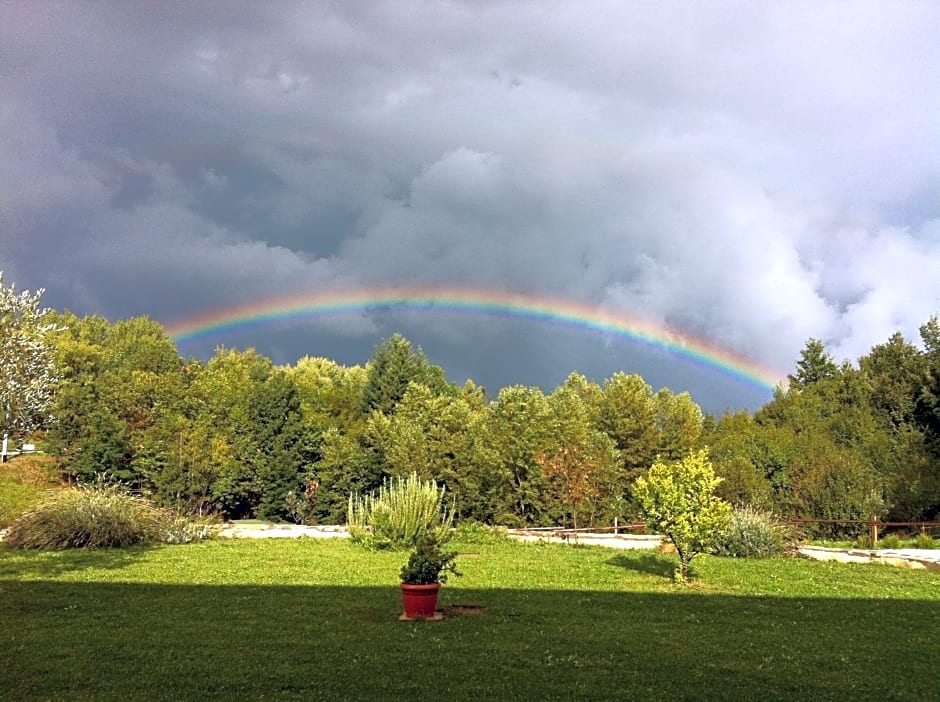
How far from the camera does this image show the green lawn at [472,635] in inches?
287

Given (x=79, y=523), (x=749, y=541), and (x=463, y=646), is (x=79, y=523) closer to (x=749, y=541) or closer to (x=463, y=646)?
(x=463, y=646)

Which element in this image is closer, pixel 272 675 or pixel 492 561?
pixel 272 675

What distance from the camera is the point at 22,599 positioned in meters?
12.0

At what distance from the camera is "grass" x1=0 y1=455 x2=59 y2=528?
124 feet

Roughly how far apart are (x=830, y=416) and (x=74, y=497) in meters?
48.9

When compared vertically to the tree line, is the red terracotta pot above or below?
below

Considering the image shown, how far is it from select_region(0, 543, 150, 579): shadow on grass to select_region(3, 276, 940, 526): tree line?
9.70 metres

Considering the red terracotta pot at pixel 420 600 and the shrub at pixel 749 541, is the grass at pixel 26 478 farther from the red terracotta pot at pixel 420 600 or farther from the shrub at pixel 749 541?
the red terracotta pot at pixel 420 600

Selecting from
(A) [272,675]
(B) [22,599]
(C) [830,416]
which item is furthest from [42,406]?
(C) [830,416]

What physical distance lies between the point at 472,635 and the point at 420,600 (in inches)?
46.4

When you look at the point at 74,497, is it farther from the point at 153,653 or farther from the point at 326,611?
the point at 153,653

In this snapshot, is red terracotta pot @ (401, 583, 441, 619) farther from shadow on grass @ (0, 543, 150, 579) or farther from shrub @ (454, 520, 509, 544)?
shrub @ (454, 520, 509, 544)

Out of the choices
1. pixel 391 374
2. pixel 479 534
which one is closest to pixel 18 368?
pixel 479 534

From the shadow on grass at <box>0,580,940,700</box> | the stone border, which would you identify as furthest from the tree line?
the shadow on grass at <box>0,580,940,700</box>
